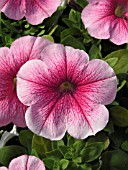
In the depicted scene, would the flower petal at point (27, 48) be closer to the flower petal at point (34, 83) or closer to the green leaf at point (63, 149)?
the flower petal at point (34, 83)

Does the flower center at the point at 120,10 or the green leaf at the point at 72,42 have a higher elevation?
the flower center at the point at 120,10

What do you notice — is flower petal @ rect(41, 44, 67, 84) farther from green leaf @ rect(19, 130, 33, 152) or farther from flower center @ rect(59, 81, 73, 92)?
green leaf @ rect(19, 130, 33, 152)

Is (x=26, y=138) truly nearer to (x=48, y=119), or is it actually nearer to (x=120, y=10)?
(x=48, y=119)

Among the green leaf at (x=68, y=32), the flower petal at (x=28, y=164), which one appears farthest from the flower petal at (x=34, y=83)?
the green leaf at (x=68, y=32)

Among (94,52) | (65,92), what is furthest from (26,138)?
(94,52)

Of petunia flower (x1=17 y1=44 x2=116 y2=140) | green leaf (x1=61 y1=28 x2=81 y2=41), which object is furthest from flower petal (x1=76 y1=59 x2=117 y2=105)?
green leaf (x1=61 y1=28 x2=81 y2=41)

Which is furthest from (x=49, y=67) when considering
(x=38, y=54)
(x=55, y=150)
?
(x=55, y=150)

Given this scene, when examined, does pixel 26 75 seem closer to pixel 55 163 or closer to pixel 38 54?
pixel 38 54
